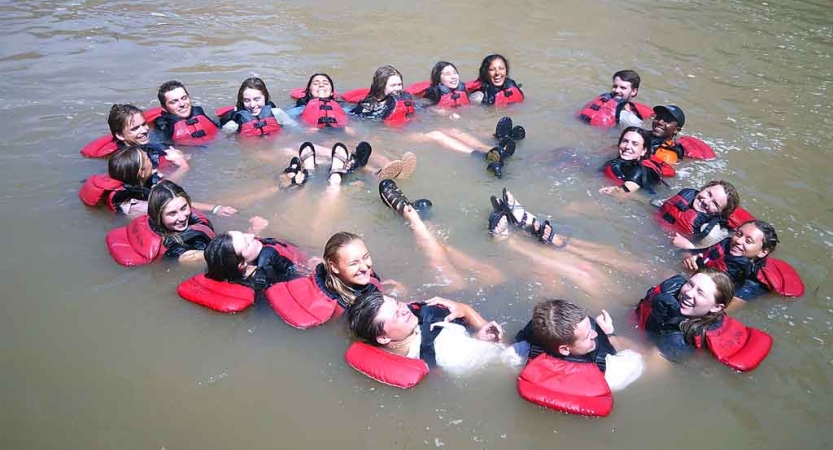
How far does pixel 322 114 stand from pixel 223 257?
11.6 ft

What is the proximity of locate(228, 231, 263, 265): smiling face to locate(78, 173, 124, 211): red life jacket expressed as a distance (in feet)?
6.22

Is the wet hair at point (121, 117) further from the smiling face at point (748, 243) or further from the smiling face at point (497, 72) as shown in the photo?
the smiling face at point (748, 243)

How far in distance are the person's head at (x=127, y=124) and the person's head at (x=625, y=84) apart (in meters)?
6.00

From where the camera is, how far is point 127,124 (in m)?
5.79

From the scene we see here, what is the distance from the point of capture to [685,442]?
3.26 metres

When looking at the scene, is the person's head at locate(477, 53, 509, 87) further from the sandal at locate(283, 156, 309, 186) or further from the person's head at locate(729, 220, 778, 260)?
the person's head at locate(729, 220, 778, 260)

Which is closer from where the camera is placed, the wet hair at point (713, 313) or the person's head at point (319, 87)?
the wet hair at point (713, 313)

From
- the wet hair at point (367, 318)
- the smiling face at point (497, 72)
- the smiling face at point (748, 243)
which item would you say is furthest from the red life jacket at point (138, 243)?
the smiling face at point (497, 72)

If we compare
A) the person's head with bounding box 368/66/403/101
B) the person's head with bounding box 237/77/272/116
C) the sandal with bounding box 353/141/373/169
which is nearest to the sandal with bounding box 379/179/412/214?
the sandal with bounding box 353/141/373/169

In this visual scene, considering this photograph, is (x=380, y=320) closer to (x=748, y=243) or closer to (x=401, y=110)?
(x=748, y=243)

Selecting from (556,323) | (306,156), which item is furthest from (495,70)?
(556,323)

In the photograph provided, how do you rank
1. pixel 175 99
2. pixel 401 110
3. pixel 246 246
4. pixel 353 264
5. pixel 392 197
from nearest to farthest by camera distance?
pixel 353 264 < pixel 246 246 < pixel 392 197 < pixel 175 99 < pixel 401 110

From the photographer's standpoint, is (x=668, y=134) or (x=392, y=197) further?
(x=668, y=134)

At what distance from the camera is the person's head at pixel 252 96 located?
6855mm
